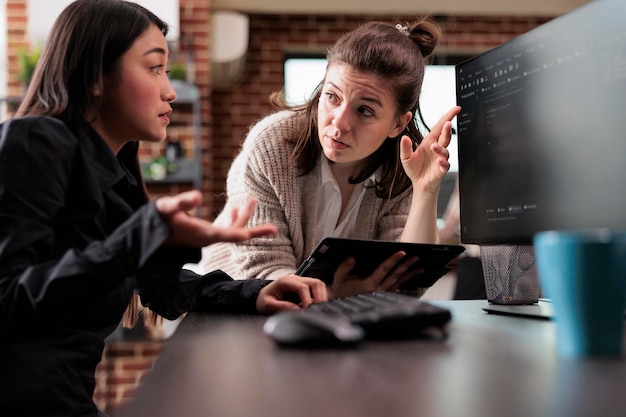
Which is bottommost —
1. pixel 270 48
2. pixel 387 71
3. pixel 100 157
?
pixel 100 157

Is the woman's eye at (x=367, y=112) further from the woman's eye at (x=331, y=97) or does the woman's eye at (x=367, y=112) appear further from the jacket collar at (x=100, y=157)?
the jacket collar at (x=100, y=157)

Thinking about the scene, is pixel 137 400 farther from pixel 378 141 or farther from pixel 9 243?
pixel 378 141

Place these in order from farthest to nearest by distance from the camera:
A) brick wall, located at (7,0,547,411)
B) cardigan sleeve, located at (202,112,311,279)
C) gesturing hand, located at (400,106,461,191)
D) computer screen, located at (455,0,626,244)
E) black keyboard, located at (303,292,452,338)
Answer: brick wall, located at (7,0,547,411), cardigan sleeve, located at (202,112,311,279), gesturing hand, located at (400,106,461,191), computer screen, located at (455,0,626,244), black keyboard, located at (303,292,452,338)

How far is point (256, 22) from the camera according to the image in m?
5.35

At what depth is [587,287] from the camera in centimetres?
59

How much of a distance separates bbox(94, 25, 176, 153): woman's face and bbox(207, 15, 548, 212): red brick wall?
4.01m

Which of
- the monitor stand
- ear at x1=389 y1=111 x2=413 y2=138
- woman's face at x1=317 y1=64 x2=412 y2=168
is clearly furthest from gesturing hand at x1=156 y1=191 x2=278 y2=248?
ear at x1=389 y1=111 x2=413 y2=138

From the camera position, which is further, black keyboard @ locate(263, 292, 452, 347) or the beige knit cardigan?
the beige knit cardigan

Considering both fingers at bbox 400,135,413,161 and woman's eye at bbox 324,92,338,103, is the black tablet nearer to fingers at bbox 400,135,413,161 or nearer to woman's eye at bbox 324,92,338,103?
fingers at bbox 400,135,413,161

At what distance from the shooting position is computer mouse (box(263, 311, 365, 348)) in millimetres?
641

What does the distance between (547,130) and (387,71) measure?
0.65 meters

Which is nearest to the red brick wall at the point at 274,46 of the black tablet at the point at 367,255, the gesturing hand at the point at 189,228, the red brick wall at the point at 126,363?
the red brick wall at the point at 126,363

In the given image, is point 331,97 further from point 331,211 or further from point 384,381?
point 384,381

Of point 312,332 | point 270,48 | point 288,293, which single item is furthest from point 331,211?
point 270,48
